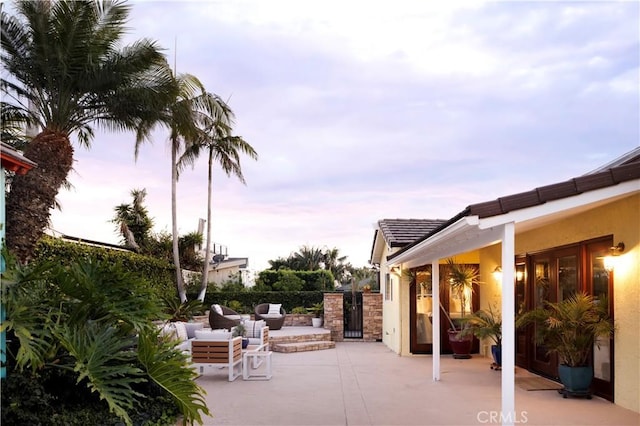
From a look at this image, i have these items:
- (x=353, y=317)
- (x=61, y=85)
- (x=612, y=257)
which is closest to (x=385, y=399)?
(x=612, y=257)

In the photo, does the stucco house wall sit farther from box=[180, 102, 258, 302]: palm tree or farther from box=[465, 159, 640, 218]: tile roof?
box=[465, 159, 640, 218]: tile roof

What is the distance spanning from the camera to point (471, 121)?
14.2 metres

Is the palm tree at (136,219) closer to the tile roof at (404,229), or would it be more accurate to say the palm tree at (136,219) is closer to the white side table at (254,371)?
the tile roof at (404,229)

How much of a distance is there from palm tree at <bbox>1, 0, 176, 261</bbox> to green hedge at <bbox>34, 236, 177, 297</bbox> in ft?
3.55

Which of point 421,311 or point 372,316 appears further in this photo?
point 372,316

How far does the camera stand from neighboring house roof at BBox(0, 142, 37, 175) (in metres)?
5.68

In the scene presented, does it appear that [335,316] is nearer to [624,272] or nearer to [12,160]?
[624,272]

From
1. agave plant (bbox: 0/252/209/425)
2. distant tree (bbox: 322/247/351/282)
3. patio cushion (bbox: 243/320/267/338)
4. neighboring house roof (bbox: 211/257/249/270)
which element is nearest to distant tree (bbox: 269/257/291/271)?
neighboring house roof (bbox: 211/257/249/270)

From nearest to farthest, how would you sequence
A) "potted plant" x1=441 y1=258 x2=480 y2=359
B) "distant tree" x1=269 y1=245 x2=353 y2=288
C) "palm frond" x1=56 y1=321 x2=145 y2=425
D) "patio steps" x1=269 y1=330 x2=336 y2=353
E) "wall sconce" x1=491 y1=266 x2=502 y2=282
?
"palm frond" x1=56 y1=321 x2=145 y2=425
"wall sconce" x1=491 y1=266 x2=502 y2=282
"potted plant" x1=441 y1=258 x2=480 y2=359
"patio steps" x1=269 y1=330 x2=336 y2=353
"distant tree" x1=269 y1=245 x2=353 y2=288

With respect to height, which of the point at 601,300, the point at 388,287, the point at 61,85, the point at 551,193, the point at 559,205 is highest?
the point at 61,85

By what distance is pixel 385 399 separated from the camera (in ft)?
28.8

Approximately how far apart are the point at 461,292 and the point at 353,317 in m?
6.67

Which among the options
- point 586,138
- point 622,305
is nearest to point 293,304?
point 586,138

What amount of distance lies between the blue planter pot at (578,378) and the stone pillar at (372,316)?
1088 centimetres
